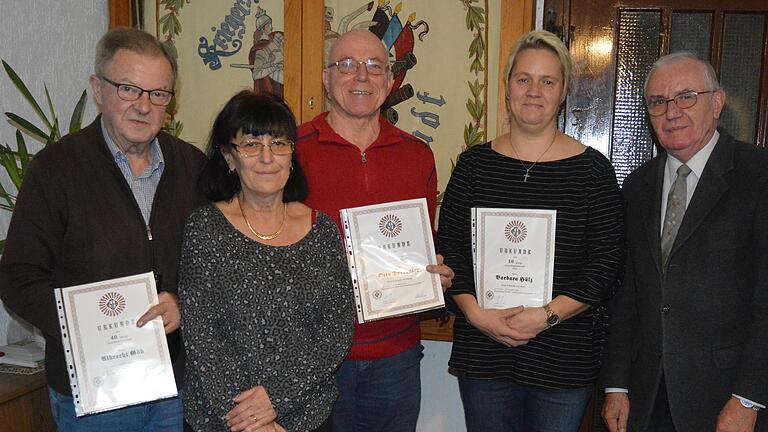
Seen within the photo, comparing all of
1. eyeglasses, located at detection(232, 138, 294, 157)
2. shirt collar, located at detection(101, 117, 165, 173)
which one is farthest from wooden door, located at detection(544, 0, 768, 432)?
shirt collar, located at detection(101, 117, 165, 173)

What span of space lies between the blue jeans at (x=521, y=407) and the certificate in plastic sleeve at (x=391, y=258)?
1.16 feet

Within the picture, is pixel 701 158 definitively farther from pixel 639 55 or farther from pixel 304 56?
pixel 304 56

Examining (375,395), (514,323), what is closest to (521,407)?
(514,323)

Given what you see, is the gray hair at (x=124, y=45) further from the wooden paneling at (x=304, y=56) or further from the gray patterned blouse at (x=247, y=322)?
the wooden paneling at (x=304, y=56)

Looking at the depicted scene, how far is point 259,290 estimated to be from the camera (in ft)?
5.92

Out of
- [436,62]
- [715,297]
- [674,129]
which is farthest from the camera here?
[436,62]

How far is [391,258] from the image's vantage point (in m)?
2.19

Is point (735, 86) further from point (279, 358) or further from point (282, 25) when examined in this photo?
point (279, 358)

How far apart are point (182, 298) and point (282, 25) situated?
1.93m

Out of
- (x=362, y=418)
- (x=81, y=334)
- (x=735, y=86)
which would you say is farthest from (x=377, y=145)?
(x=735, y=86)

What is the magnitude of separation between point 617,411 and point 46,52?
9.96 ft

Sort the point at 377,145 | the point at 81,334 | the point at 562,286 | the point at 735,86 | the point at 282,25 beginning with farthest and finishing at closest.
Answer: the point at 282,25 < the point at 735,86 < the point at 377,145 < the point at 562,286 < the point at 81,334

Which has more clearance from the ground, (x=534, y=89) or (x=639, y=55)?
(x=639, y=55)

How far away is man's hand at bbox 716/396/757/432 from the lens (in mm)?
1970
